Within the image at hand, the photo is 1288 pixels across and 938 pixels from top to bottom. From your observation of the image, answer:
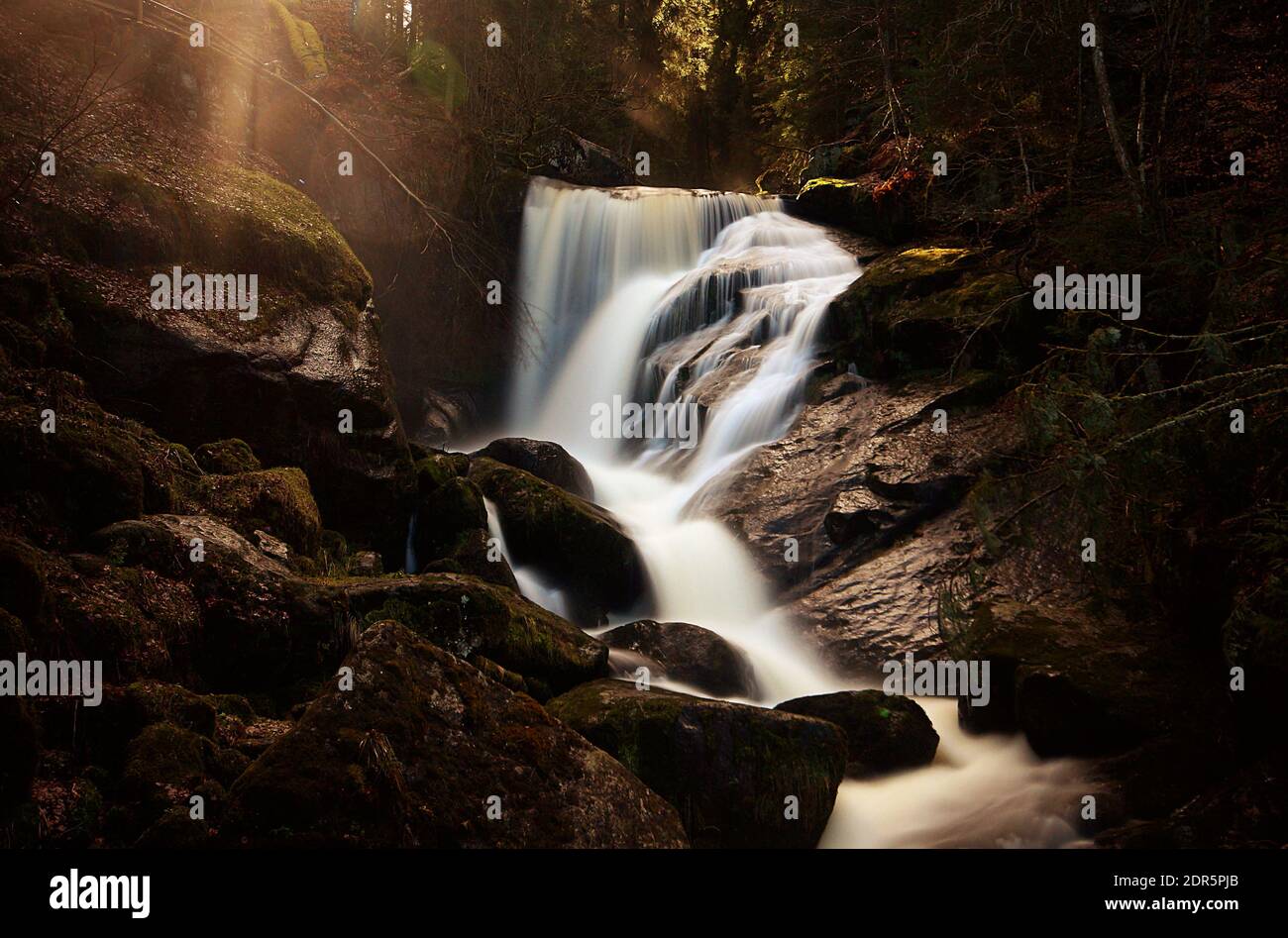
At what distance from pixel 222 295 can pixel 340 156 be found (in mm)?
7493

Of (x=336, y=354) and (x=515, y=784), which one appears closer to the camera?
(x=515, y=784)

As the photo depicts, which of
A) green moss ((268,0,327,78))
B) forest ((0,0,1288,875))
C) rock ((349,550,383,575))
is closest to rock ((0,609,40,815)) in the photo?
forest ((0,0,1288,875))

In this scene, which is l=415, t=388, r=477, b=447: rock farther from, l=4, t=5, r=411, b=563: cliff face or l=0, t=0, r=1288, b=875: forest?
l=4, t=5, r=411, b=563: cliff face

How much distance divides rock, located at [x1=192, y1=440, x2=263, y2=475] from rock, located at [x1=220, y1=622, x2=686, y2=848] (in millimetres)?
4385

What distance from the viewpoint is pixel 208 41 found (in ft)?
36.1

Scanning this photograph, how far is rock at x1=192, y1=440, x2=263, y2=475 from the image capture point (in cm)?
783

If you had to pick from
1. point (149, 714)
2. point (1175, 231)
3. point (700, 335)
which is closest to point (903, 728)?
point (149, 714)

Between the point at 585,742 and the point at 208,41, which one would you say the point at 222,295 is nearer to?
the point at 208,41

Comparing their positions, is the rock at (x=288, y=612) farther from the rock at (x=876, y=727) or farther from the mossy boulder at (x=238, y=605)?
the rock at (x=876, y=727)

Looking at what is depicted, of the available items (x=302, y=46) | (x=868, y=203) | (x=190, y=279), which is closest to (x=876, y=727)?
(x=190, y=279)

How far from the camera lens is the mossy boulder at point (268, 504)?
7035 millimetres

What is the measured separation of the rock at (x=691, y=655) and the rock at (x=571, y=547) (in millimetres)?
1497

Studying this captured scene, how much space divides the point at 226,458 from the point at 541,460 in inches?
206

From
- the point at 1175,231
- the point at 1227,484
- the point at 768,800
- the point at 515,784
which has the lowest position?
the point at 768,800
